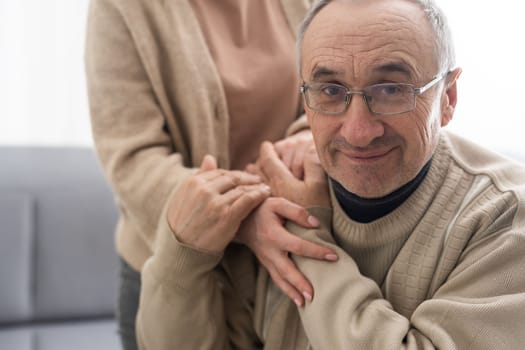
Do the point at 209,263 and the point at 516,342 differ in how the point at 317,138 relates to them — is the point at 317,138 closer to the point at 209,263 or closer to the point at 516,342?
the point at 209,263

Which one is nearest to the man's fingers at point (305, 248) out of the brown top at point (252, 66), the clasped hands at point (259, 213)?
the clasped hands at point (259, 213)

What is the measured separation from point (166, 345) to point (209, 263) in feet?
0.64

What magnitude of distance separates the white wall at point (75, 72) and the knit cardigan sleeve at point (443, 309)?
4.30 ft

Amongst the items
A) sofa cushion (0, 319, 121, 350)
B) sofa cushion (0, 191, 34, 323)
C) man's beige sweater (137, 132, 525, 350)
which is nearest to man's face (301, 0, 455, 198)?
man's beige sweater (137, 132, 525, 350)

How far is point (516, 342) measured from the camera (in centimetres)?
101

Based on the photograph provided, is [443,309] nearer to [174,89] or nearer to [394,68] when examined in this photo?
[394,68]

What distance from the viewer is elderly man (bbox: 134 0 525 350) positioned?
1.04 m

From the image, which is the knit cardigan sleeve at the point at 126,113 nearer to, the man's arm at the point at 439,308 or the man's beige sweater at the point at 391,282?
the man's beige sweater at the point at 391,282

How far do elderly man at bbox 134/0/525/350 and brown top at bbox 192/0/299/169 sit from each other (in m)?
0.24

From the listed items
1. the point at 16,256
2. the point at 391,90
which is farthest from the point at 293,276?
the point at 16,256

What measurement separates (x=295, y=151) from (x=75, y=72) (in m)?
1.49

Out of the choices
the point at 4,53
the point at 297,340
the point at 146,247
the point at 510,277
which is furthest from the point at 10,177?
the point at 510,277

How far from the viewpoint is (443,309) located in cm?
104

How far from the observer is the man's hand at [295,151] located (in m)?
1.36
